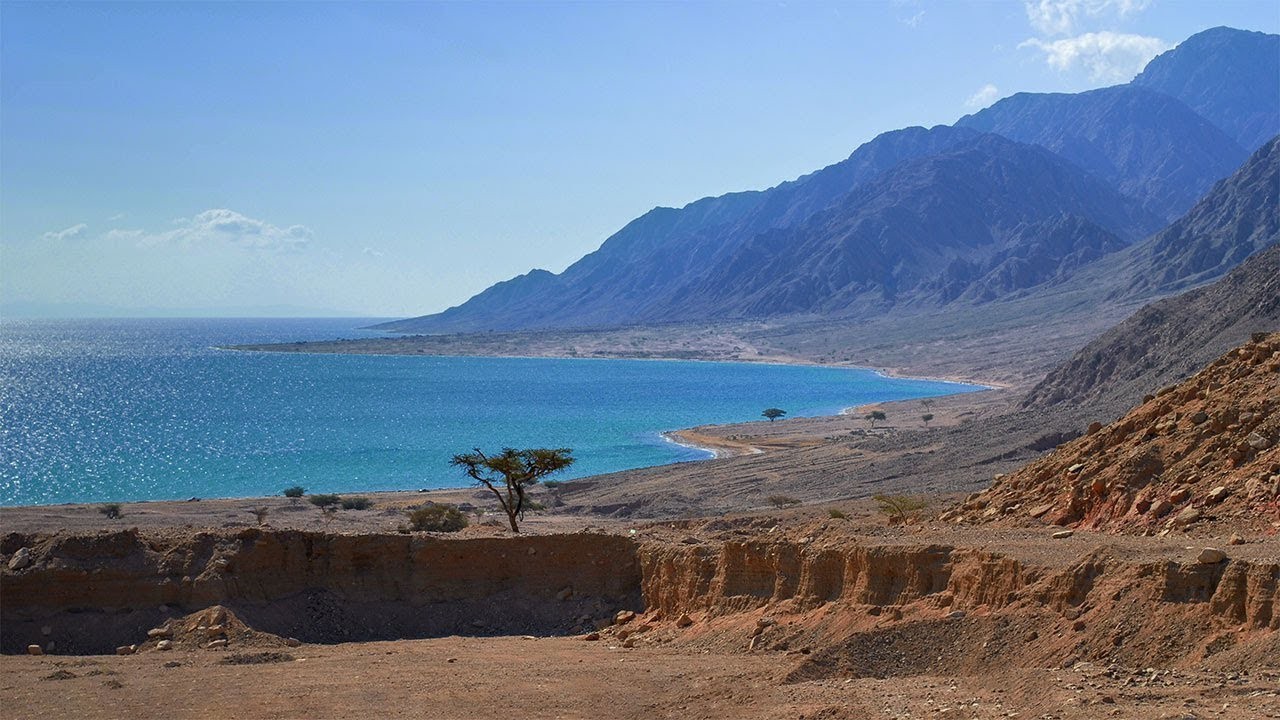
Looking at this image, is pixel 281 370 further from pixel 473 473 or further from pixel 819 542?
pixel 819 542

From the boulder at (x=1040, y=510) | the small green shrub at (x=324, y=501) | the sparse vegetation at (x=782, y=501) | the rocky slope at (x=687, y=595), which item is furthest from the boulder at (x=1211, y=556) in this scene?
the small green shrub at (x=324, y=501)

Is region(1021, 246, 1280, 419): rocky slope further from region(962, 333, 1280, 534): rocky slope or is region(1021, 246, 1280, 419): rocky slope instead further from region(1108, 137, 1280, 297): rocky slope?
region(1108, 137, 1280, 297): rocky slope

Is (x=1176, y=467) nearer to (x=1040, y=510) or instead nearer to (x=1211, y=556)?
(x=1040, y=510)

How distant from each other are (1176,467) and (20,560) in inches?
753

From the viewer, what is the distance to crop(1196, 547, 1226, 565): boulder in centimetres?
1377

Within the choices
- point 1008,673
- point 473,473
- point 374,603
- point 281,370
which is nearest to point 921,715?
point 1008,673

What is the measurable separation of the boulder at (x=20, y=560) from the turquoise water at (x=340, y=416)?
49.8 meters

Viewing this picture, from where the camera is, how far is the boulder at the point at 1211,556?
1377cm

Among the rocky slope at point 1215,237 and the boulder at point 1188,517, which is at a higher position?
the rocky slope at point 1215,237

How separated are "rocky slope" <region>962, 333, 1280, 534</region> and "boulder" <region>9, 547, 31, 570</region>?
1635cm

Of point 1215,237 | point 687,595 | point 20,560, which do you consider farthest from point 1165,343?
point 1215,237

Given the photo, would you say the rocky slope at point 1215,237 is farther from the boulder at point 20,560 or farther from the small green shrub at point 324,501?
the boulder at point 20,560

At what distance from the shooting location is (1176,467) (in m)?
19.0

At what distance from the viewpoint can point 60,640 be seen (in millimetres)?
19969
